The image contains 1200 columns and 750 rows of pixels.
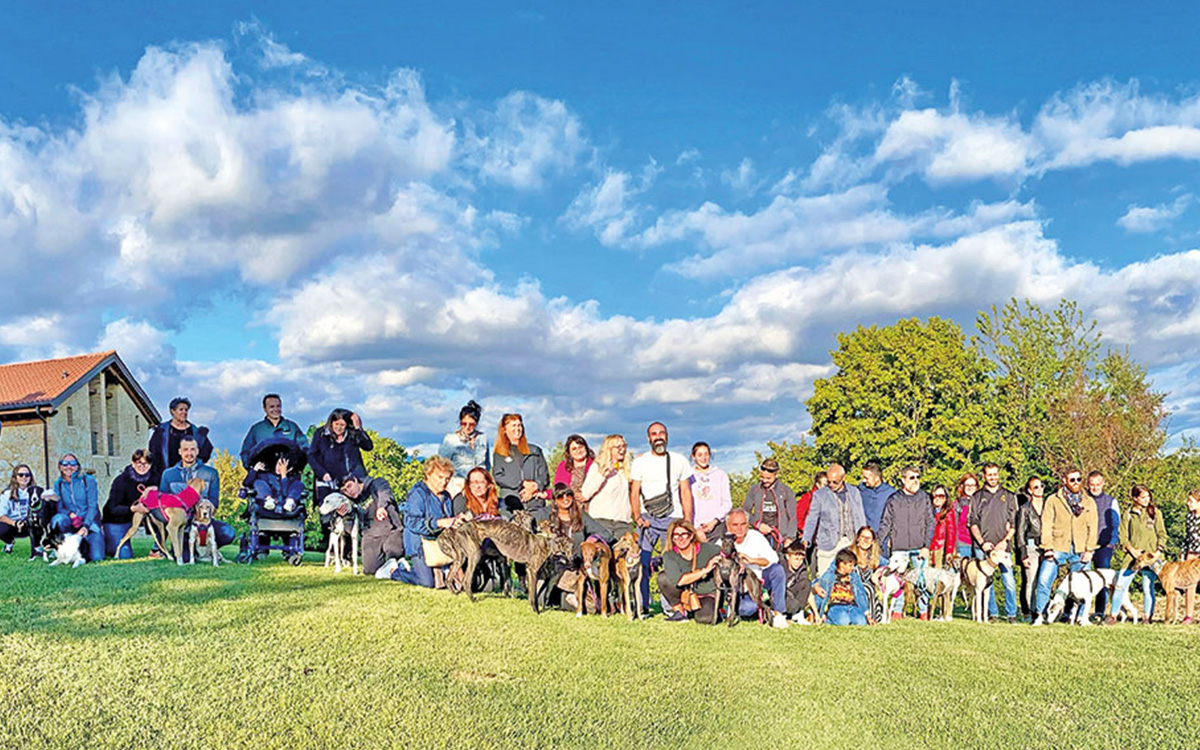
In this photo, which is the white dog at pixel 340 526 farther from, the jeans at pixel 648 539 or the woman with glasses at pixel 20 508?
the woman with glasses at pixel 20 508

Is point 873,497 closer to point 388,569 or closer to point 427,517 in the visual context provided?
point 427,517

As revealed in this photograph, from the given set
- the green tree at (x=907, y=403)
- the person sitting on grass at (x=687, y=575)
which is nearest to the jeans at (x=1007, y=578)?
the person sitting on grass at (x=687, y=575)

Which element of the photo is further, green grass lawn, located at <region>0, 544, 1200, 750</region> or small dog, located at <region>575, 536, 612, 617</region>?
small dog, located at <region>575, 536, 612, 617</region>

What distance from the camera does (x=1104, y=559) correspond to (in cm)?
1323

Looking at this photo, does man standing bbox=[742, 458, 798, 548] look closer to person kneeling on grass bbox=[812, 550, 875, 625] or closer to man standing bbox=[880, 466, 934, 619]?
person kneeling on grass bbox=[812, 550, 875, 625]

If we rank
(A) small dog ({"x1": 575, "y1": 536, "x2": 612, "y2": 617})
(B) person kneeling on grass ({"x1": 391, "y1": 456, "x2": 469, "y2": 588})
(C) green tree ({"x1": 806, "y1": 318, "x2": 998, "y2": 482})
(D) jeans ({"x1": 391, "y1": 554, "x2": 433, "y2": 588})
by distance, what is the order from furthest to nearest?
(C) green tree ({"x1": 806, "y1": 318, "x2": 998, "y2": 482}), (D) jeans ({"x1": 391, "y1": 554, "x2": 433, "y2": 588}), (B) person kneeling on grass ({"x1": 391, "y1": 456, "x2": 469, "y2": 588}), (A) small dog ({"x1": 575, "y1": 536, "x2": 612, "y2": 617})

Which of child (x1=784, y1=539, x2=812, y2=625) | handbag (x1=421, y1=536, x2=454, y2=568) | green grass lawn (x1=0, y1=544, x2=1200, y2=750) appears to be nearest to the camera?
green grass lawn (x1=0, y1=544, x2=1200, y2=750)

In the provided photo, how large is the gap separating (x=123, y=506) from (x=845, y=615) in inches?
392

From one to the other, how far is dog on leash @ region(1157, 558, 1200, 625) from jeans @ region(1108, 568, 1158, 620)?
356 millimetres

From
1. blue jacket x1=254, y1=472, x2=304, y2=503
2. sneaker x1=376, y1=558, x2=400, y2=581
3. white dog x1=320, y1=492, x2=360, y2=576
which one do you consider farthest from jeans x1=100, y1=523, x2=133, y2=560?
sneaker x1=376, y1=558, x2=400, y2=581

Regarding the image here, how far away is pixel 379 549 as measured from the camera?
1277cm

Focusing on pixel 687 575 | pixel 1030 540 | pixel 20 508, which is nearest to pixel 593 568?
pixel 687 575

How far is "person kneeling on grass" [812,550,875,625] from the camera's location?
11562 mm

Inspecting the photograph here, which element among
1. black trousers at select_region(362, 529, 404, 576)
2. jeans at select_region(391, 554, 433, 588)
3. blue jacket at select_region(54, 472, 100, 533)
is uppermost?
blue jacket at select_region(54, 472, 100, 533)
